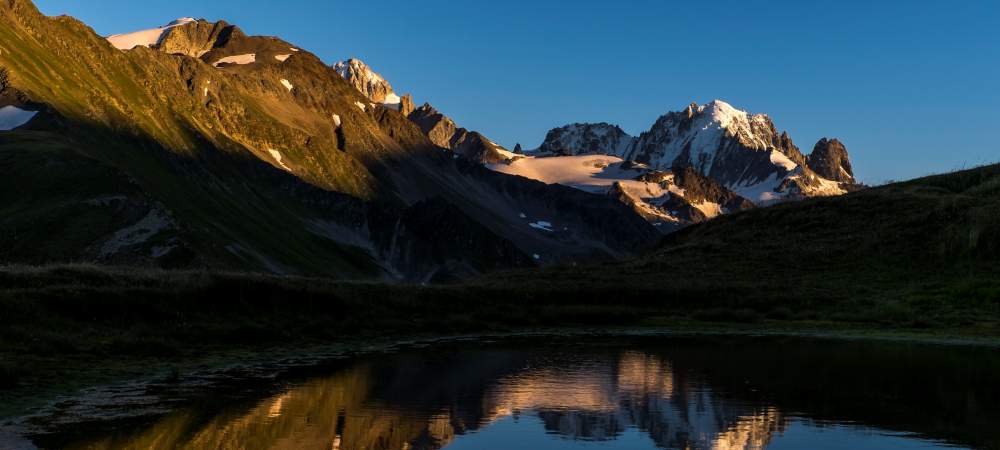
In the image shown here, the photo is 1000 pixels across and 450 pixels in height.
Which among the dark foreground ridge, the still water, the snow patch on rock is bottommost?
the still water

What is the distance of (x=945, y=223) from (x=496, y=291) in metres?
49.1

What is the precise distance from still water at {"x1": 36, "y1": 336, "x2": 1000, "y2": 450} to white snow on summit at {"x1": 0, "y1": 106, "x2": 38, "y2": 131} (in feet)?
459

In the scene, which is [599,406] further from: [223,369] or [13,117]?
[13,117]

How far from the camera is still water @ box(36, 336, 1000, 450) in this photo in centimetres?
2073

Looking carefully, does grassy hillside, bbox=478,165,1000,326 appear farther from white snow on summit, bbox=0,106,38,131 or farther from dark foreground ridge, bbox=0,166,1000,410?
white snow on summit, bbox=0,106,38,131

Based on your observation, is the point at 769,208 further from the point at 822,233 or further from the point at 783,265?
the point at 783,265

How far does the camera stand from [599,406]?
2550cm

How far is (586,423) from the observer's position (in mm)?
22828

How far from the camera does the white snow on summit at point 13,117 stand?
152 meters

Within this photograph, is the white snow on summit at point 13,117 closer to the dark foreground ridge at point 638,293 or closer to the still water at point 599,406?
the dark foreground ridge at point 638,293

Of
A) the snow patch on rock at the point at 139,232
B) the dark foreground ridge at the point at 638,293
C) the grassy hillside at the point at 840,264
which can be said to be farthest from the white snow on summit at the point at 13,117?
the dark foreground ridge at the point at 638,293

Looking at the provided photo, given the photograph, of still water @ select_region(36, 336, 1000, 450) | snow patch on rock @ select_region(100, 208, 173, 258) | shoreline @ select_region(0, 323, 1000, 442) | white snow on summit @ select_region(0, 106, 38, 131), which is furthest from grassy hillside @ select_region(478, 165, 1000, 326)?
white snow on summit @ select_region(0, 106, 38, 131)

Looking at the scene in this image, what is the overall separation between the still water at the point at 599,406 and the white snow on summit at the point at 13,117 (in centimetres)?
13980

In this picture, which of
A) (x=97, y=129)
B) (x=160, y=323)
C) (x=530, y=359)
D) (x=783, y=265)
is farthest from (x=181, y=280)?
(x=97, y=129)
